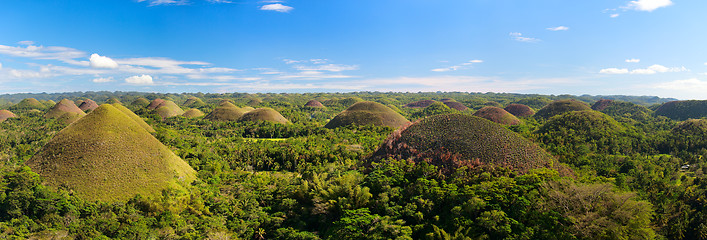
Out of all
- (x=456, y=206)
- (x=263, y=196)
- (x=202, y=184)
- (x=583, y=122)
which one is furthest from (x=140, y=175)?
(x=583, y=122)

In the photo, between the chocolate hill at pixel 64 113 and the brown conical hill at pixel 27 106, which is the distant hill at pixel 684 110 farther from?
the brown conical hill at pixel 27 106

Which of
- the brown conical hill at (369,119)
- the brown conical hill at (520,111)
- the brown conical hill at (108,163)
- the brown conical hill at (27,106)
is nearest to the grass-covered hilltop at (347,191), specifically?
the brown conical hill at (108,163)

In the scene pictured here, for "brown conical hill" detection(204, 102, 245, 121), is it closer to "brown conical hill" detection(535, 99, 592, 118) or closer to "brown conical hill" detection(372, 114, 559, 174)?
"brown conical hill" detection(372, 114, 559, 174)

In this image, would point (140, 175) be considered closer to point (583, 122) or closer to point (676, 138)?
point (583, 122)

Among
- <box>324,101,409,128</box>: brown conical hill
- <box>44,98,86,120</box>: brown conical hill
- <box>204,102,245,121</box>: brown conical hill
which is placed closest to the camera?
<box>324,101,409,128</box>: brown conical hill

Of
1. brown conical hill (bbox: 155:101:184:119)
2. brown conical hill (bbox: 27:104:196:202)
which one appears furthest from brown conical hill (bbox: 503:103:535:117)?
brown conical hill (bbox: 155:101:184:119)

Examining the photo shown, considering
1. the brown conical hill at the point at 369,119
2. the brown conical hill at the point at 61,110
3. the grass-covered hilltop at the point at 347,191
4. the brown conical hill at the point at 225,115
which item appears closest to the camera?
the grass-covered hilltop at the point at 347,191

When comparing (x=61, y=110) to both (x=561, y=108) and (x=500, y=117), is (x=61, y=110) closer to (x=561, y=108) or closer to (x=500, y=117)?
(x=500, y=117)
